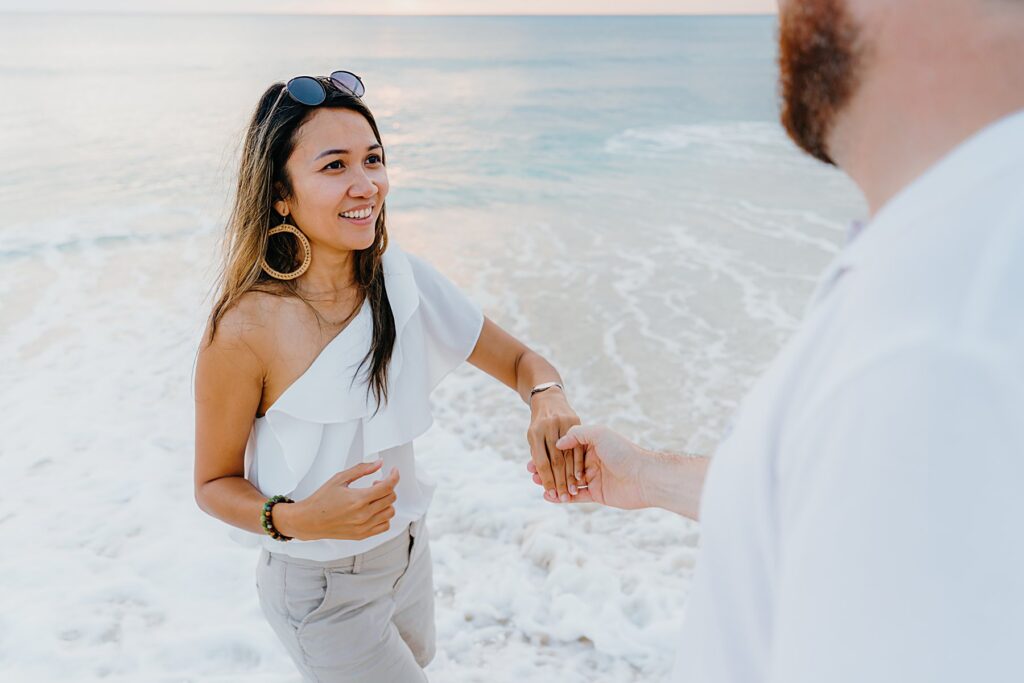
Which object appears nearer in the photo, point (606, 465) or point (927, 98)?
point (927, 98)

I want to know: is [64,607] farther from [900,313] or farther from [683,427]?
[900,313]

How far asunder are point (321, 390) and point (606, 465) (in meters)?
0.94

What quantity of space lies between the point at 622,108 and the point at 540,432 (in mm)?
25347

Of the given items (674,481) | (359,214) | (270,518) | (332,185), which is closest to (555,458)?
(674,481)

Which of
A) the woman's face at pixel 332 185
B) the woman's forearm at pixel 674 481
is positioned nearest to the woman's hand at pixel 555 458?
the woman's forearm at pixel 674 481

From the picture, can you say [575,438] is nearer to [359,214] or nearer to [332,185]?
[359,214]

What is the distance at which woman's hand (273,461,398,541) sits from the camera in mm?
2336

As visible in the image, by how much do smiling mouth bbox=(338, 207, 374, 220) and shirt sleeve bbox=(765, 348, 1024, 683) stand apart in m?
2.32

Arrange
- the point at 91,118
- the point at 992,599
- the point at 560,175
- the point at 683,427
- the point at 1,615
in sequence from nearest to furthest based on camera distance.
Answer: the point at 992,599 → the point at 1,615 → the point at 683,427 → the point at 560,175 → the point at 91,118

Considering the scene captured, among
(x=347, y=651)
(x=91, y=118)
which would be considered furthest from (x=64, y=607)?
(x=91, y=118)

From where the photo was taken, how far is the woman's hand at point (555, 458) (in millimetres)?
2719

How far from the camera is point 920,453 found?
1.85 feet

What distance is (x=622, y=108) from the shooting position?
26562 mm

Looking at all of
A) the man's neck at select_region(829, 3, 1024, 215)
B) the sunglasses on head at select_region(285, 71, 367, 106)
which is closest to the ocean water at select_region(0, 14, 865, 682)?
the man's neck at select_region(829, 3, 1024, 215)
